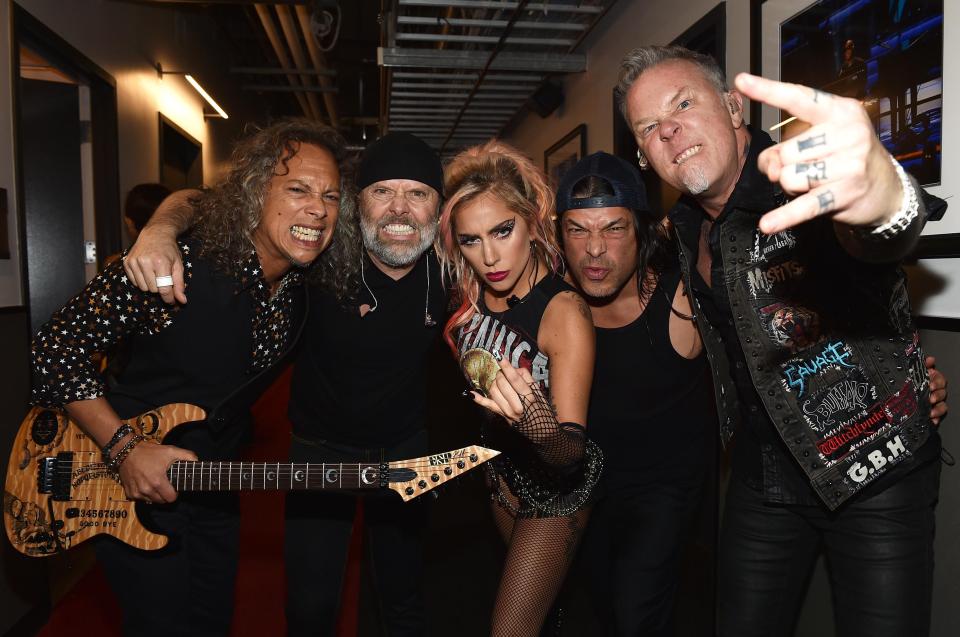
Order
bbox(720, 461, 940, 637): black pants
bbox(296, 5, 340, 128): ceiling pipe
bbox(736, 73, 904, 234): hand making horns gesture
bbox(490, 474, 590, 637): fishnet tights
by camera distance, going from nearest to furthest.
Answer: bbox(736, 73, 904, 234): hand making horns gesture < bbox(720, 461, 940, 637): black pants < bbox(490, 474, 590, 637): fishnet tights < bbox(296, 5, 340, 128): ceiling pipe

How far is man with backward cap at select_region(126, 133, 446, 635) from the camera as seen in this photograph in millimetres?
2133

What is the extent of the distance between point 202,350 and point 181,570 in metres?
0.69

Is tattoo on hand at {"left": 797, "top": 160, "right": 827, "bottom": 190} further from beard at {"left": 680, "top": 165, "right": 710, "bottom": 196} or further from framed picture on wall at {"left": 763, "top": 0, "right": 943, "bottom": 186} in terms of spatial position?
framed picture on wall at {"left": 763, "top": 0, "right": 943, "bottom": 186}

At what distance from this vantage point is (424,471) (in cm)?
192

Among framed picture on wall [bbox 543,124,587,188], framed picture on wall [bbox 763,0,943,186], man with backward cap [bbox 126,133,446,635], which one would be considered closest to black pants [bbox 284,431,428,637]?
man with backward cap [bbox 126,133,446,635]

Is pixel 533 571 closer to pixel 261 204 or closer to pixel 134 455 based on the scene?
pixel 134 455

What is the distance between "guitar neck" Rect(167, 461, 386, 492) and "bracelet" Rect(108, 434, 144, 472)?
0.41 feet

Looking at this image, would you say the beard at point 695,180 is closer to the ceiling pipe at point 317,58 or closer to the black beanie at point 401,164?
the black beanie at point 401,164

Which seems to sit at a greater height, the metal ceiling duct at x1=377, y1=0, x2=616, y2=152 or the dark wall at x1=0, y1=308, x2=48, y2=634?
the metal ceiling duct at x1=377, y1=0, x2=616, y2=152

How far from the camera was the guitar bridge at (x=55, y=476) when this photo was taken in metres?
1.99

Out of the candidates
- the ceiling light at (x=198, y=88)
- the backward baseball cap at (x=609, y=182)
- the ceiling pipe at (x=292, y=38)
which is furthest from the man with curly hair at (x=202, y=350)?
the ceiling light at (x=198, y=88)

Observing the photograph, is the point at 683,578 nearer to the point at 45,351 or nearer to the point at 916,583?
the point at 916,583

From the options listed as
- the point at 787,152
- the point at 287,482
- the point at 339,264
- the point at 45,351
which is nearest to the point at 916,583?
the point at 787,152

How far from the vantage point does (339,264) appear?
7.36 ft
